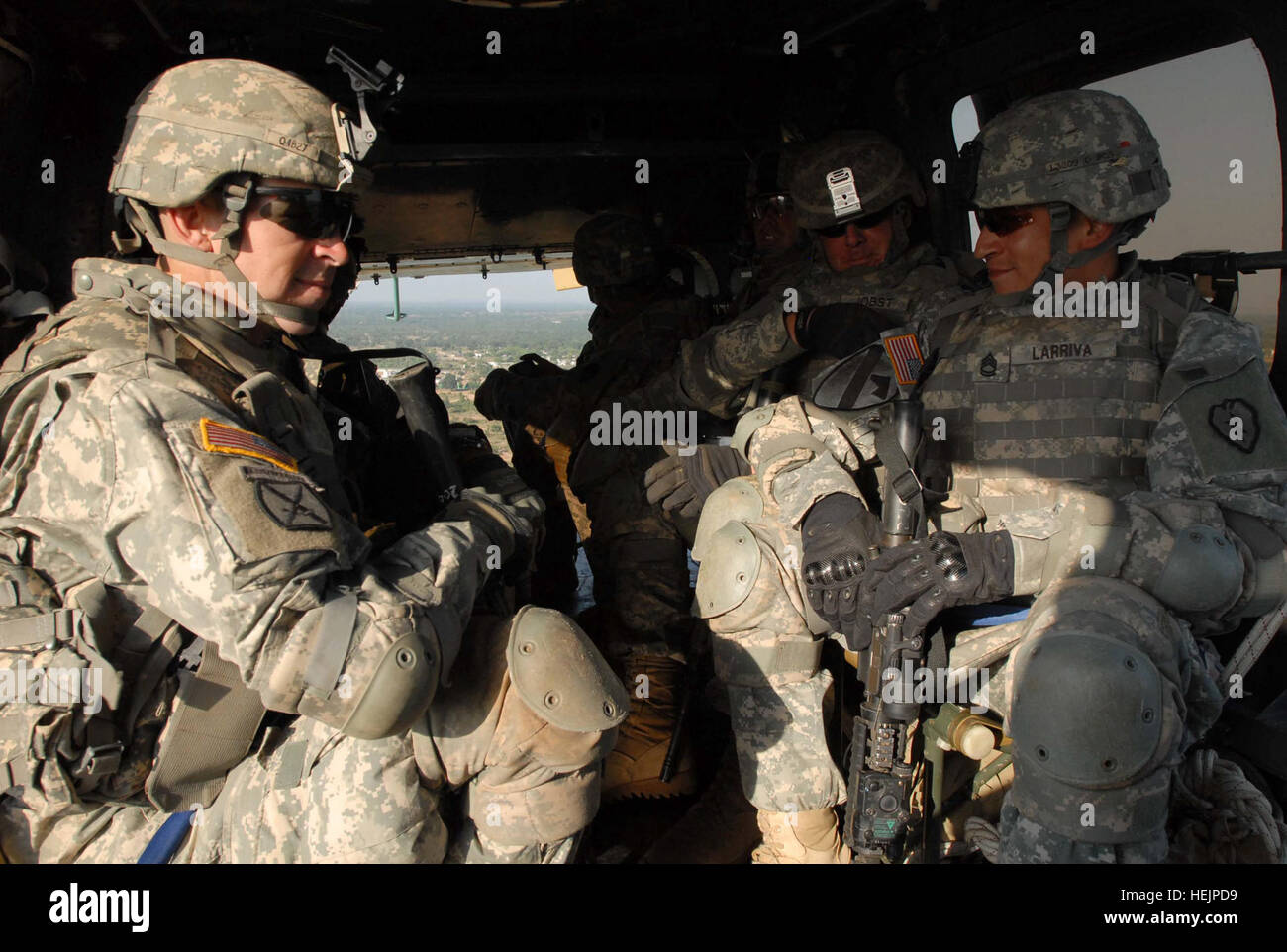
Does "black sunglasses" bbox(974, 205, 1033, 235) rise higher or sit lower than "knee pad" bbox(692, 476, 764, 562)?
higher

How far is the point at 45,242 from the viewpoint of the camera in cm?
321

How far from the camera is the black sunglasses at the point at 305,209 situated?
2318mm

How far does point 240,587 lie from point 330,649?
211 mm

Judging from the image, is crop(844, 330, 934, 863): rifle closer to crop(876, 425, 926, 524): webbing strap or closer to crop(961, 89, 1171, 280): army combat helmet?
crop(876, 425, 926, 524): webbing strap

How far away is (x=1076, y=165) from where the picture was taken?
2.75m

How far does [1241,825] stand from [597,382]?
119 inches

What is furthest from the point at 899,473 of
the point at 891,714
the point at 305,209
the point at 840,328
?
the point at 305,209

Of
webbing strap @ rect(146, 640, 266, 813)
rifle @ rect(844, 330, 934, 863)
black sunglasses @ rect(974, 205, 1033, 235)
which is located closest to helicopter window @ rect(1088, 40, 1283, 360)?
black sunglasses @ rect(974, 205, 1033, 235)

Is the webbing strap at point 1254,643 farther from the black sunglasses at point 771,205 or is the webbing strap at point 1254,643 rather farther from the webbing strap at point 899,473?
the black sunglasses at point 771,205

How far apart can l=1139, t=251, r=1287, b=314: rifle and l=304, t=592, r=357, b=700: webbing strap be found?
Answer: 2427mm

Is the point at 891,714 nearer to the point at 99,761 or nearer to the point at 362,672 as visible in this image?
the point at 362,672

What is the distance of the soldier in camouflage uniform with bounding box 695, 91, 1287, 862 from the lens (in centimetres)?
227

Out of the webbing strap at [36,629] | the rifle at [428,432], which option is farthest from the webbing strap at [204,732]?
the rifle at [428,432]

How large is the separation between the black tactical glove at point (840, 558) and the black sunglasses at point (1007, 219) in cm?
90
